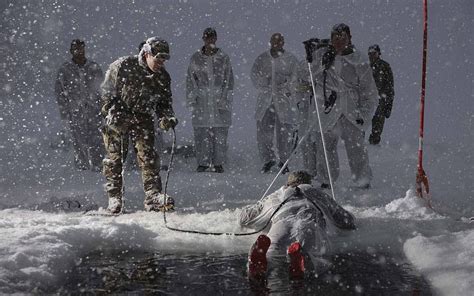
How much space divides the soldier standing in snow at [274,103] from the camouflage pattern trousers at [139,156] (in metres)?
4.00

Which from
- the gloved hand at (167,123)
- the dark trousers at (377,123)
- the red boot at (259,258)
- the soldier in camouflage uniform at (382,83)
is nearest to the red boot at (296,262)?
the red boot at (259,258)

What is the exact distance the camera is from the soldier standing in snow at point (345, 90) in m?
8.25

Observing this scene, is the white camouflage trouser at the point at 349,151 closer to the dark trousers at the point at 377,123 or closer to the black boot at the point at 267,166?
the black boot at the point at 267,166

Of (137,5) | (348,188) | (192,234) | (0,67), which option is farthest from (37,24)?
(192,234)

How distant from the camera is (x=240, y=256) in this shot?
15.4ft

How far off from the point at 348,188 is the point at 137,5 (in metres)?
15.5

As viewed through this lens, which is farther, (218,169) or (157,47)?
(218,169)

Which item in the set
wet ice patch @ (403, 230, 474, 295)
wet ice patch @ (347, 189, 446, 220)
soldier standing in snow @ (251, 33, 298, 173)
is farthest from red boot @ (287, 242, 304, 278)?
soldier standing in snow @ (251, 33, 298, 173)

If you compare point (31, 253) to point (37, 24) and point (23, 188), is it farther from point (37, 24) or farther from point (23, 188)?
point (37, 24)

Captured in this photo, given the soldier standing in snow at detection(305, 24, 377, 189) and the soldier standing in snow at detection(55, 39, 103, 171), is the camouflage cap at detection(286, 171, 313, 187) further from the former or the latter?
the soldier standing in snow at detection(55, 39, 103, 171)

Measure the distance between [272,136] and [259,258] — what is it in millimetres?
6892

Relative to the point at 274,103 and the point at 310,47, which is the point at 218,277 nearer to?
the point at 310,47

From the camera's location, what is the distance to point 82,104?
1081cm

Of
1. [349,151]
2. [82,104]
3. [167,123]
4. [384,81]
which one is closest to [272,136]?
[384,81]
